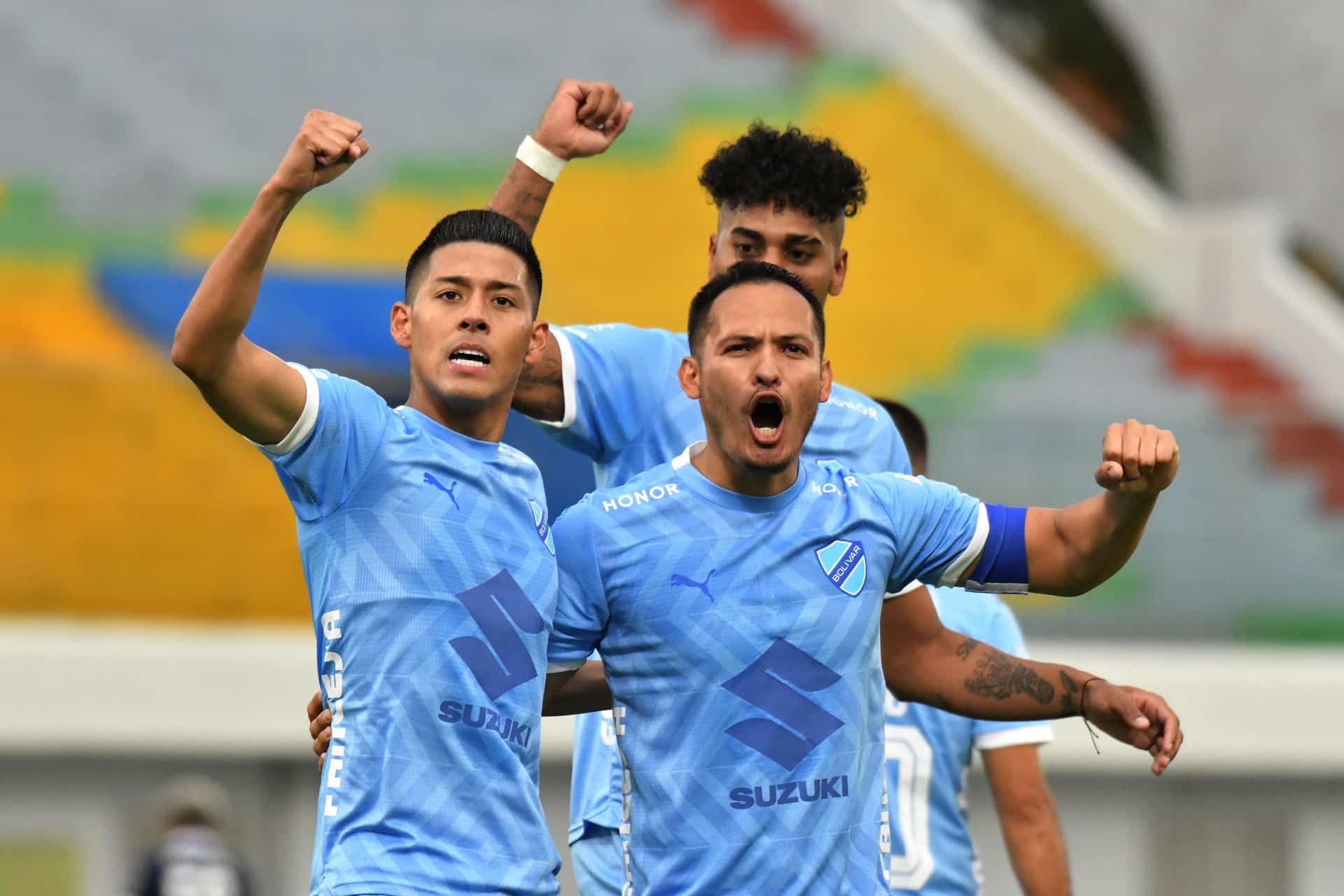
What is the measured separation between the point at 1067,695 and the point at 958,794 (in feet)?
4.57

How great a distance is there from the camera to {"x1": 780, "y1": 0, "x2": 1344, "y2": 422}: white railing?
16672 mm

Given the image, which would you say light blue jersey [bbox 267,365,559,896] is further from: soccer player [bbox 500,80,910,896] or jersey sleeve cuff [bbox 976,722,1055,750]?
jersey sleeve cuff [bbox 976,722,1055,750]

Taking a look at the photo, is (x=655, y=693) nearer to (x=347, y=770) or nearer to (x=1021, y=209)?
(x=347, y=770)

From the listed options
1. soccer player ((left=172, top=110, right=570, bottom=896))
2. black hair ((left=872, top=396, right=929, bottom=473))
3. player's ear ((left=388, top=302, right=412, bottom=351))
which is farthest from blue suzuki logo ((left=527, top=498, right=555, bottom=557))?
black hair ((left=872, top=396, right=929, bottom=473))

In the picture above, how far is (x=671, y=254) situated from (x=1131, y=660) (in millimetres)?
7928

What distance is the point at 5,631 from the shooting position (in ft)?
28.4

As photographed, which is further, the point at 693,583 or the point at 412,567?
the point at 693,583

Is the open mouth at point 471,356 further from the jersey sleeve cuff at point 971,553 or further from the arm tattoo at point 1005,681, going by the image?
the arm tattoo at point 1005,681

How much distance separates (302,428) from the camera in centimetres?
336

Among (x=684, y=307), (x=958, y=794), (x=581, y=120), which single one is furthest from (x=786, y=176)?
(x=684, y=307)

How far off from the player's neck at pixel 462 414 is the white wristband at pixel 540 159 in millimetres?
807

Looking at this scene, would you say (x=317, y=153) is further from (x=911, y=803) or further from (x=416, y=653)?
(x=911, y=803)

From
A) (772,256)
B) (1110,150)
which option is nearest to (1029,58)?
(1110,150)

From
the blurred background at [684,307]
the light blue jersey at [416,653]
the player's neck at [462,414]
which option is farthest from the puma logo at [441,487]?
the blurred background at [684,307]
